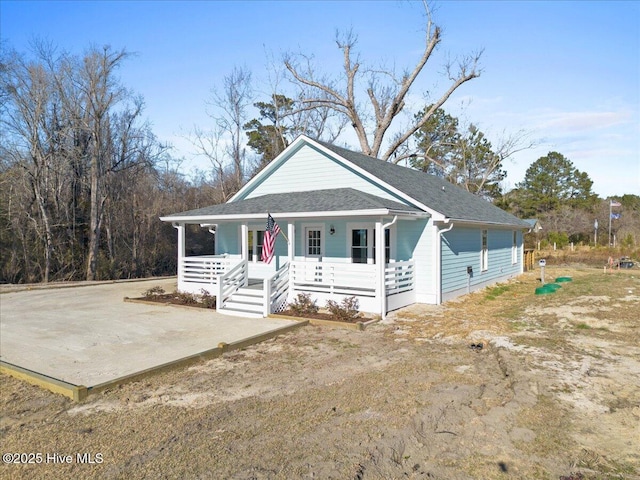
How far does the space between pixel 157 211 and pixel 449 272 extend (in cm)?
1857

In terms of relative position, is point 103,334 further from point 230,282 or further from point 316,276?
point 316,276

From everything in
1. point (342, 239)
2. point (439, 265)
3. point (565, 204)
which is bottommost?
point (439, 265)

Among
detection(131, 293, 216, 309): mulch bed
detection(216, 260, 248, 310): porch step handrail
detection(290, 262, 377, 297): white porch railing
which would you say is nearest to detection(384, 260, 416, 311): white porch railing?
detection(290, 262, 377, 297): white porch railing

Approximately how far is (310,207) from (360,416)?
8104mm

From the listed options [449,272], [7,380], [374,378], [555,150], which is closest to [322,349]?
[374,378]

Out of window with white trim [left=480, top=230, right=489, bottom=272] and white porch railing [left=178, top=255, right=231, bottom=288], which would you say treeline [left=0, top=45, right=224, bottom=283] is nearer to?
white porch railing [left=178, top=255, right=231, bottom=288]

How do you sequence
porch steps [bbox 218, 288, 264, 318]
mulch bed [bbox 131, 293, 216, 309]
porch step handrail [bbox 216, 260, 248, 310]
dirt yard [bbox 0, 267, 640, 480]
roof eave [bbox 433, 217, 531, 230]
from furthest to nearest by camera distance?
1. mulch bed [bbox 131, 293, 216, 309]
2. roof eave [bbox 433, 217, 531, 230]
3. porch step handrail [bbox 216, 260, 248, 310]
4. porch steps [bbox 218, 288, 264, 318]
5. dirt yard [bbox 0, 267, 640, 480]

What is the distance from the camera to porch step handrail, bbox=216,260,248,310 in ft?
39.1

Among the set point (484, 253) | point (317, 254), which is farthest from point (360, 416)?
point (484, 253)

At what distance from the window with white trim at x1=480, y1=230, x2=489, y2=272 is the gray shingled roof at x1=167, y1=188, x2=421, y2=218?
18.3 ft

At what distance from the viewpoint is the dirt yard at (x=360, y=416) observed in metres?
3.85

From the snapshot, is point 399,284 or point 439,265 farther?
point 439,265

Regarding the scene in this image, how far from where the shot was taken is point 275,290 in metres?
11.6

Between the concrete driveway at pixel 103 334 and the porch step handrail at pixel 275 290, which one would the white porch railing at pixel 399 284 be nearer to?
the porch step handrail at pixel 275 290
